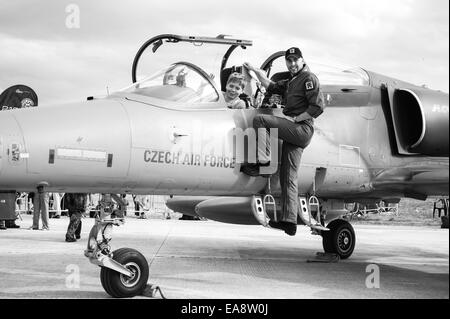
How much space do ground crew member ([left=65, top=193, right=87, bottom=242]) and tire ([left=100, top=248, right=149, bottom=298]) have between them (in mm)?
5205

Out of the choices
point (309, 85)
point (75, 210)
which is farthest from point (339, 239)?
point (75, 210)

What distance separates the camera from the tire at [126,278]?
5.55m

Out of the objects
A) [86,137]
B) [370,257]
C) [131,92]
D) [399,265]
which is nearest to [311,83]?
[131,92]

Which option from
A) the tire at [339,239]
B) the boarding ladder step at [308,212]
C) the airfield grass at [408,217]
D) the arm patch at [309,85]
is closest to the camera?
the arm patch at [309,85]

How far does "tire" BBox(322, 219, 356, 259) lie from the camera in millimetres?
9539

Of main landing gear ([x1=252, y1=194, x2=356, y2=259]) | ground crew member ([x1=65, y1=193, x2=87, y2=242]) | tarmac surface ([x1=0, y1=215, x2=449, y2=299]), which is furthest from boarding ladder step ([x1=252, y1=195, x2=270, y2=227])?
ground crew member ([x1=65, y1=193, x2=87, y2=242])

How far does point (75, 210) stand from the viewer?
37.2ft

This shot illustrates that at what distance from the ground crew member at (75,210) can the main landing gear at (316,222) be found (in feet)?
15.2

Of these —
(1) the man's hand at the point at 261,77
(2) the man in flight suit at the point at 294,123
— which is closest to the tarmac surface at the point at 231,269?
(2) the man in flight suit at the point at 294,123

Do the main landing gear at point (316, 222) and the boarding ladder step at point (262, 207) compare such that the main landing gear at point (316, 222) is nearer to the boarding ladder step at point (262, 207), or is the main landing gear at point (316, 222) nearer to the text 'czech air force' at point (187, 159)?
the boarding ladder step at point (262, 207)

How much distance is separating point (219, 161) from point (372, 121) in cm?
270

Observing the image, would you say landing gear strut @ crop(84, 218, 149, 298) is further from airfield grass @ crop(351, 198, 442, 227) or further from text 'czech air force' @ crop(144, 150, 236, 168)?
airfield grass @ crop(351, 198, 442, 227)
